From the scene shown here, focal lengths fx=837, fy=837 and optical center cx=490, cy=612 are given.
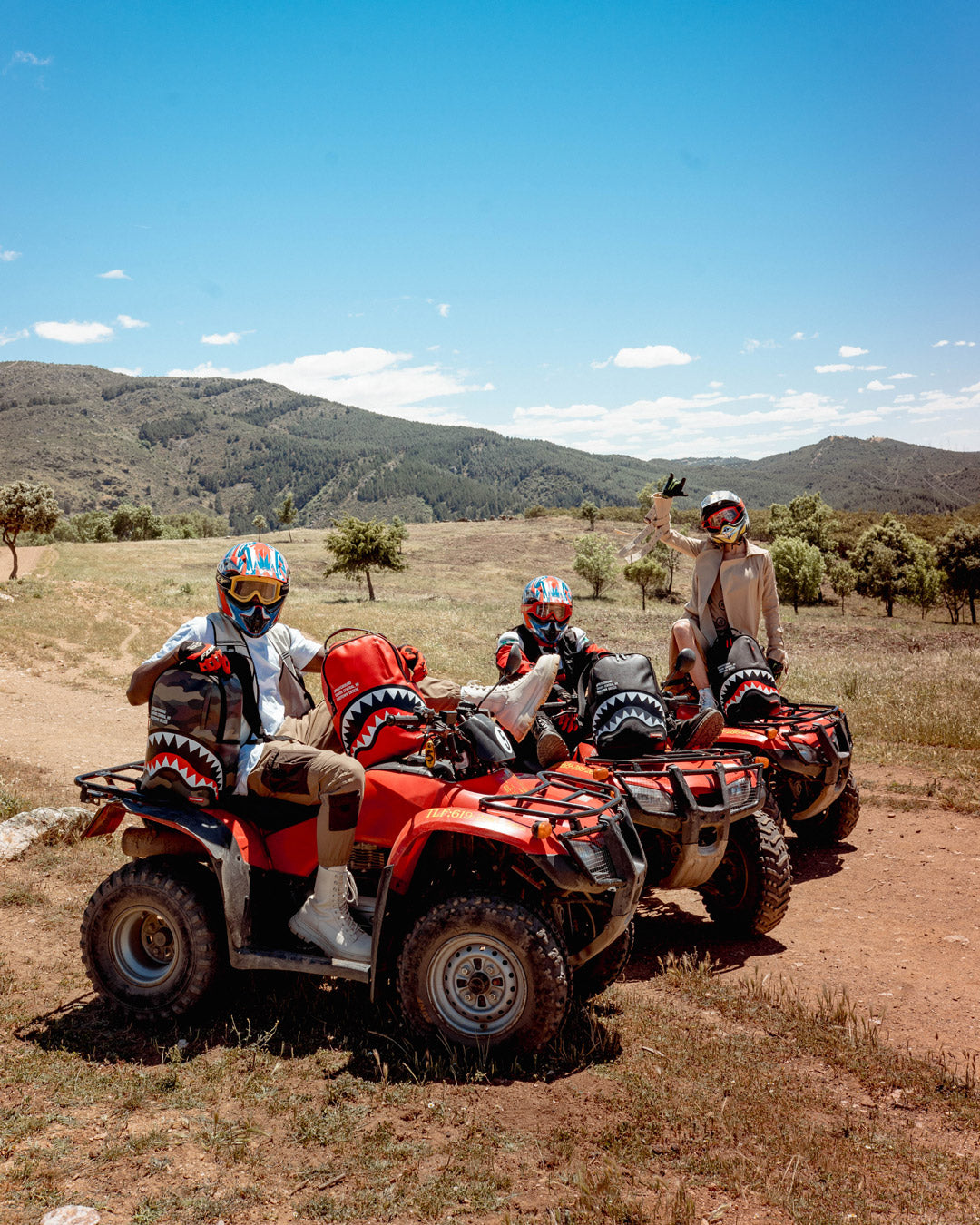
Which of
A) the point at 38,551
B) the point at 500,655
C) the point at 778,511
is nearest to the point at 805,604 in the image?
the point at 778,511

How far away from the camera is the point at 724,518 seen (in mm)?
7965

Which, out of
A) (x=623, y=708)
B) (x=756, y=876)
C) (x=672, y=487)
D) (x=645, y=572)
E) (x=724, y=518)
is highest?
(x=672, y=487)

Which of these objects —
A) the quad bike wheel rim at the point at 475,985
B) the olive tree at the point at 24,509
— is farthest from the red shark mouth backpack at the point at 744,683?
the olive tree at the point at 24,509

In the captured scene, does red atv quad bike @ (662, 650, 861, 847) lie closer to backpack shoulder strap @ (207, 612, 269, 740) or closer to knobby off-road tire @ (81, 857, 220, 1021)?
backpack shoulder strap @ (207, 612, 269, 740)

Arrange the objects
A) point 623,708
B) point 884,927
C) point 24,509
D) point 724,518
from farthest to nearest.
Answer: point 24,509, point 724,518, point 884,927, point 623,708

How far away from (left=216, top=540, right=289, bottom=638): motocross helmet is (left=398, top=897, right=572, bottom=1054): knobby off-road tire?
6.49 ft

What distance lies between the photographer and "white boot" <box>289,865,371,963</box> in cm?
434

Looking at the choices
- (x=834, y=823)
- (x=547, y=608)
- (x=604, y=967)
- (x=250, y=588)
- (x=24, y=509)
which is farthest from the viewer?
(x=24, y=509)

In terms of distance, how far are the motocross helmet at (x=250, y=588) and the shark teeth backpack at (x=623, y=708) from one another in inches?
91.2

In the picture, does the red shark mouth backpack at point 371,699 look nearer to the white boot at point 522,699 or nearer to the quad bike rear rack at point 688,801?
the white boot at point 522,699

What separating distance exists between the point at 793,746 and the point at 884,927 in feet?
4.95

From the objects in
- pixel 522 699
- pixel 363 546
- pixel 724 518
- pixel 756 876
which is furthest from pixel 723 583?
pixel 363 546

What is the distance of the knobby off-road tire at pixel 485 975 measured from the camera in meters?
3.93

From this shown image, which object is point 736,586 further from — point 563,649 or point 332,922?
point 332,922
